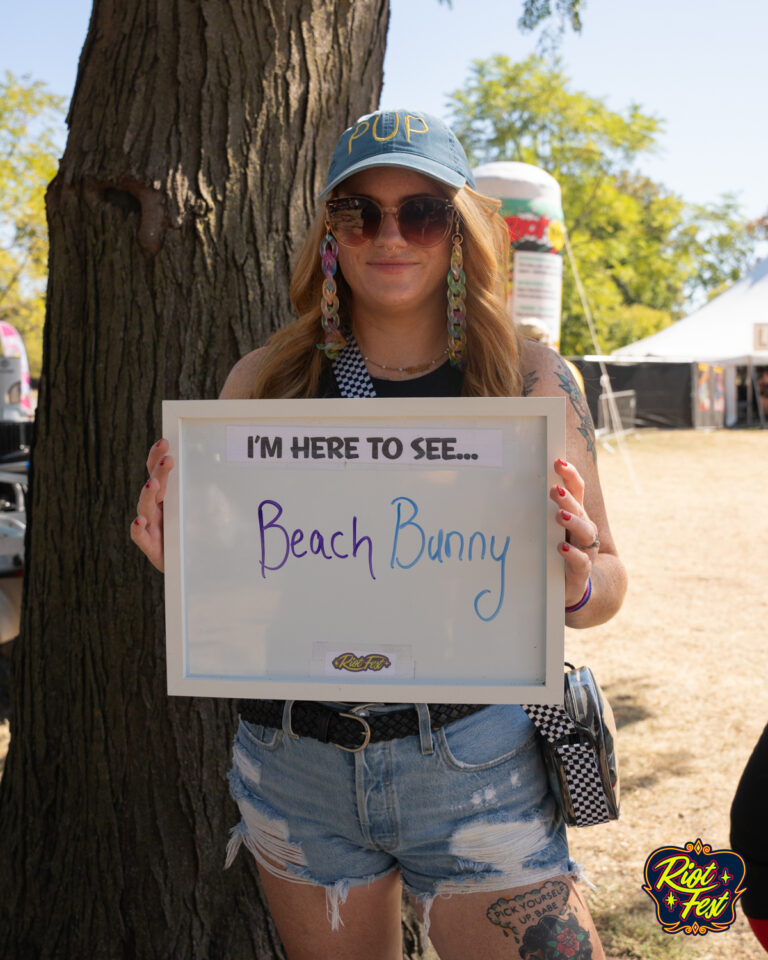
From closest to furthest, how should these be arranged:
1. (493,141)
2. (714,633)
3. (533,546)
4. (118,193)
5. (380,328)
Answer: (533,546)
(380,328)
(118,193)
(714,633)
(493,141)

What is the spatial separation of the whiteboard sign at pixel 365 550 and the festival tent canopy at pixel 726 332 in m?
26.4

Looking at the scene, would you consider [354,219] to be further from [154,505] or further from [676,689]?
[676,689]

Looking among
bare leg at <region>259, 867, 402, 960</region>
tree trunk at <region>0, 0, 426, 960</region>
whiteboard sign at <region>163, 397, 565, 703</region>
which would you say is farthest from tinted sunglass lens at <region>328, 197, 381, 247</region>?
bare leg at <region>259, 867, 402, 960</region>

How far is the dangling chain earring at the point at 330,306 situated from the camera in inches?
72.6

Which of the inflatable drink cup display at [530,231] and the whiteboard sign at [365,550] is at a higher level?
the inflatable drink cup display at [530,231]

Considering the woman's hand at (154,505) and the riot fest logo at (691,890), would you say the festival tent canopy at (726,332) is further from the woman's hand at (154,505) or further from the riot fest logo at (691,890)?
the woman's hand at (154,505)

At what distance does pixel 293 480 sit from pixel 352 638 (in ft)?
1.02

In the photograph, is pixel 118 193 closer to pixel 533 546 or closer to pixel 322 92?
pixel 322 92

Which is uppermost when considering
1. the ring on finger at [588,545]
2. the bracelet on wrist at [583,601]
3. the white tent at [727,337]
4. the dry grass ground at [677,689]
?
the white tent at [727,337]

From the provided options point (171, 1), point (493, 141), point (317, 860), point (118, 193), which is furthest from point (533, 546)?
point (493, 141)

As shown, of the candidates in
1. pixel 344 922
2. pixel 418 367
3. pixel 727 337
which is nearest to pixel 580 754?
pixel 344 922

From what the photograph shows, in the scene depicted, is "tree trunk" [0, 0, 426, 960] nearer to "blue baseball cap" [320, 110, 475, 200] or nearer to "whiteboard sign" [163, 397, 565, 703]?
"blue baseball cap" [320, 110, 475, 200]

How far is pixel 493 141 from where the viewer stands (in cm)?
3152

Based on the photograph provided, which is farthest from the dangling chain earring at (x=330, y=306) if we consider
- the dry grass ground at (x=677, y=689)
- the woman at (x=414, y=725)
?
the dry grass ground at (x=677, y=689)
